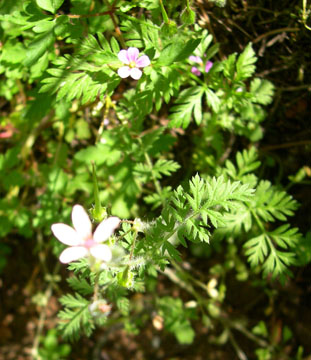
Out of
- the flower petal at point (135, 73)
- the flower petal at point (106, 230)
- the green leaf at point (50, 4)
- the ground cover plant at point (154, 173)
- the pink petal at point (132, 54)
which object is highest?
the green leaf at point (50, 4)

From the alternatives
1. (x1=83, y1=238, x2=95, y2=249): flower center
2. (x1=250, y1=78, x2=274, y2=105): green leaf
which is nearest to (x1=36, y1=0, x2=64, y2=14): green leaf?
(x1=83, y1=238, x2=95, y2=249): flower center

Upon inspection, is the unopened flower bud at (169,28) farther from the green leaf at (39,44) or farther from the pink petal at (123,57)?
the green leaf at (39,44)

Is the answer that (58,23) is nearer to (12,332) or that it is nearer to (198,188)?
(198,188)

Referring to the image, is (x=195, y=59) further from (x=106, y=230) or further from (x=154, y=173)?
(x=106, y=230)

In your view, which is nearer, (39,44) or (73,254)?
(73,254)

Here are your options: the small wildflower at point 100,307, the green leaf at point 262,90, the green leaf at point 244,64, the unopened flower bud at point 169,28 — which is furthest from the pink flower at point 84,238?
the green leaf at point 262,90

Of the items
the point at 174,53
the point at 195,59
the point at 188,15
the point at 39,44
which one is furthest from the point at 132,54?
the point at 195,59

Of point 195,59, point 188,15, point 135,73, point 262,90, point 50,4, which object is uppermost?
point 50,4

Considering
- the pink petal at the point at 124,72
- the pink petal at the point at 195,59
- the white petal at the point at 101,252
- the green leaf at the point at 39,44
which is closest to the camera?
the white petal at the point at 101,252
